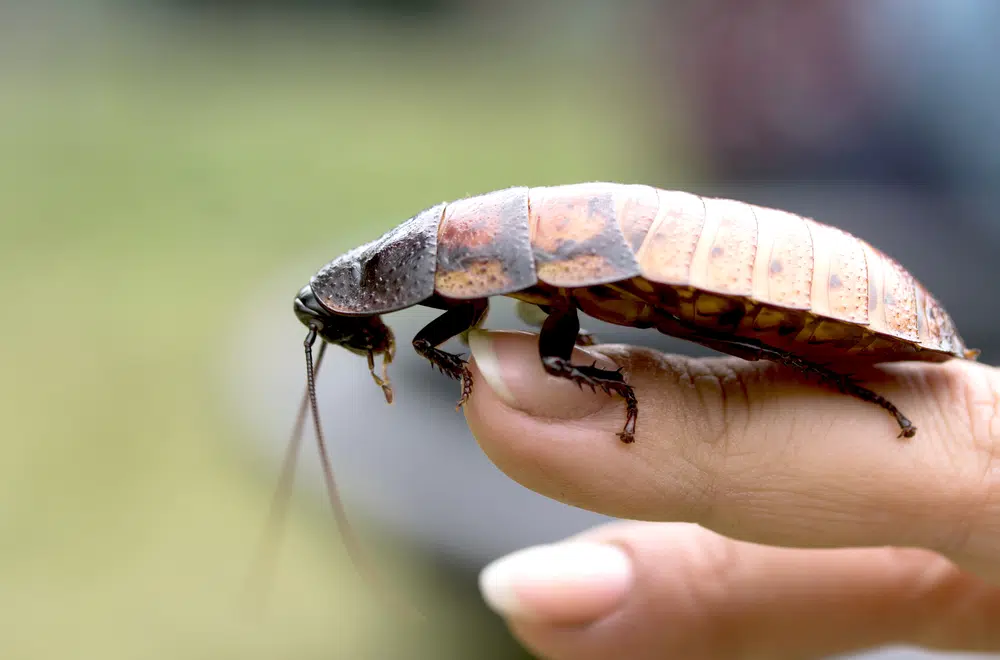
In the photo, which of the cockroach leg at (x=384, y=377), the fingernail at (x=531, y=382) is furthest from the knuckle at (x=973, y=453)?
the cockroach leg at (x=384, y=377)

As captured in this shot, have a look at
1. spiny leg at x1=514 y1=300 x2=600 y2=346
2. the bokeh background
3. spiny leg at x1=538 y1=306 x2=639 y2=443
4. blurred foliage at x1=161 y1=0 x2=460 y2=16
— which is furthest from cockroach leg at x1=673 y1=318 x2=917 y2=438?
blurred foliage at x1=161 y1=0 x2=460 y2=16

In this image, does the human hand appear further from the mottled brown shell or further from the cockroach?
the mottled brown shell

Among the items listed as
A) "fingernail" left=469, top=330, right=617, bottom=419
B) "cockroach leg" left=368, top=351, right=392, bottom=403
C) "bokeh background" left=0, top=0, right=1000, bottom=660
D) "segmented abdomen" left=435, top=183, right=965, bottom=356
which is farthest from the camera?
"bokeh background" left=0, top=0, right=1000, bottom=660

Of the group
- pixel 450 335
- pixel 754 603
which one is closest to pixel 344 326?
pixel 450 335

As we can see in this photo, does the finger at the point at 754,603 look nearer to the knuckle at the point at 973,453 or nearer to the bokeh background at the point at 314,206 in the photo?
the knuckle at the point at 973,453

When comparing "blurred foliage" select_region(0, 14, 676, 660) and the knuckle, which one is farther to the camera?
"blurred foliage" select_region(0, 14, 676, 660)

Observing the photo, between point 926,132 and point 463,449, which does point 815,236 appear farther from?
point 926,132
